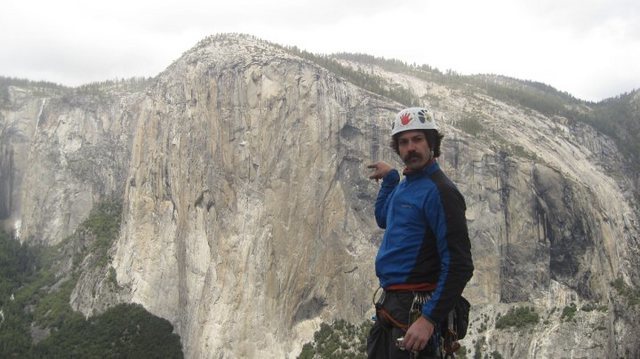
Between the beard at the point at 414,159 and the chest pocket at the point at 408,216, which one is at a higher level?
the beard at the point at 414,159

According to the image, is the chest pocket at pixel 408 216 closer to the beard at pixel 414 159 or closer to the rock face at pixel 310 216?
the beard at pixel 414 159

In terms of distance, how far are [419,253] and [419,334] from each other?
24.2 inches

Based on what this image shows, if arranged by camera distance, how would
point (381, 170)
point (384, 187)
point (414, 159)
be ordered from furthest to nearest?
1. point (381, 170)
2. point (384, 187)
3. point (414, 159)

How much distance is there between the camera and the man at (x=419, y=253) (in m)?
4.10

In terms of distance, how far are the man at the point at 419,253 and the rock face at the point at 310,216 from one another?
105 feet

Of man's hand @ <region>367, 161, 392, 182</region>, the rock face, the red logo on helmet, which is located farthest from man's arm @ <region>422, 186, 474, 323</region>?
the rock face

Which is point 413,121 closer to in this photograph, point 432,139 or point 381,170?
point 432,139

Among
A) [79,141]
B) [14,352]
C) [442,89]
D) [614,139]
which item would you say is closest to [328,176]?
[442,89]

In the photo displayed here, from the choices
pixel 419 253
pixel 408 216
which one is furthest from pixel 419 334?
pixel 408 216

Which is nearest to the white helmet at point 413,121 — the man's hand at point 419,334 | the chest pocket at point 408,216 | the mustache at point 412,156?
the mustache at point 412,156

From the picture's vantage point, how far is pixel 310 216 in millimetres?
41906

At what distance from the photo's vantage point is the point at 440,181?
428cm

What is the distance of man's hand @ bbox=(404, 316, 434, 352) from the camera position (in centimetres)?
411

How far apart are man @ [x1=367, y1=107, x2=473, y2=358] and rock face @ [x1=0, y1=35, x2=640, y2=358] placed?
31964 millimetres
